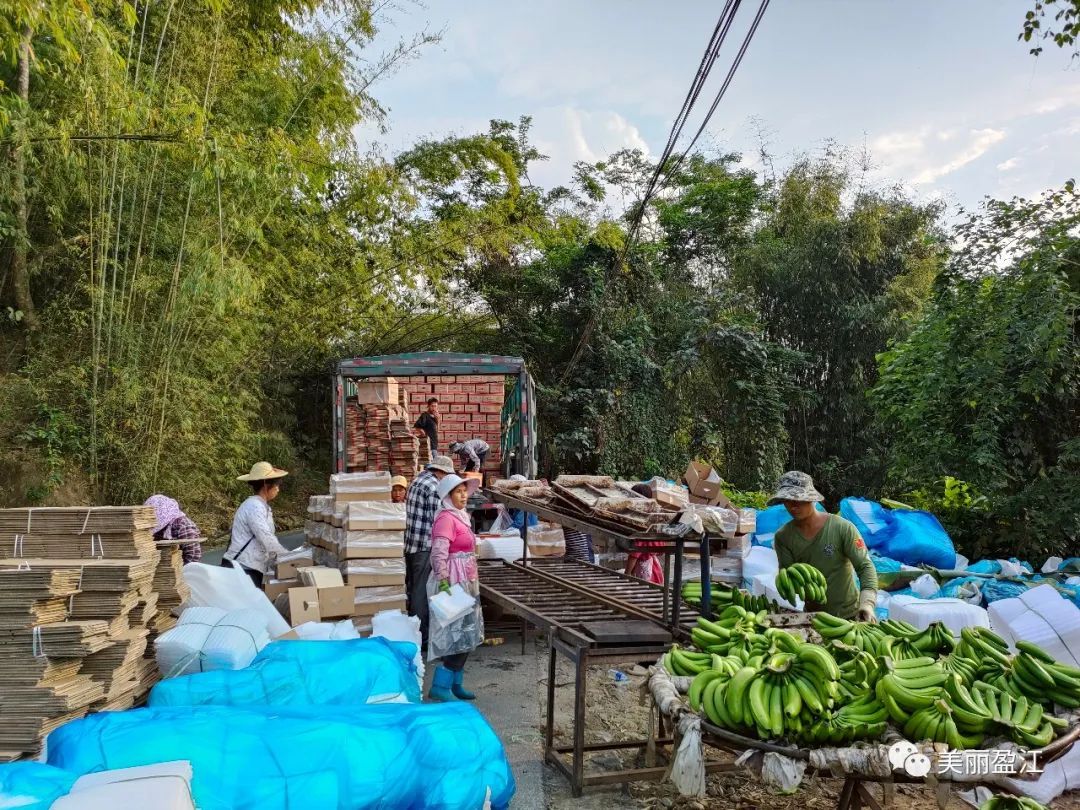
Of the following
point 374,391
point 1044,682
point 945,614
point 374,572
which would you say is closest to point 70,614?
point 374,572

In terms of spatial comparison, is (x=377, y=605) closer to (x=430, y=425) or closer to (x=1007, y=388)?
(x=430, y=425)

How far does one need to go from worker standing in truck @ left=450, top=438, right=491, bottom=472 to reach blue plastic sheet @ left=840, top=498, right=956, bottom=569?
477cm

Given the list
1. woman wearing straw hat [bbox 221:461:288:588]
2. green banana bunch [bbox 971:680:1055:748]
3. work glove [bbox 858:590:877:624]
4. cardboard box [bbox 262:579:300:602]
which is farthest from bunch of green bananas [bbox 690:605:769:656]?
cardboard box [bbox 262:579:300:602]

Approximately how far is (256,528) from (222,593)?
101 centimetres

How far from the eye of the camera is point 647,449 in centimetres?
1708

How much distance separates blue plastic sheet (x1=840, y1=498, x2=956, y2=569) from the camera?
9453 millimetres

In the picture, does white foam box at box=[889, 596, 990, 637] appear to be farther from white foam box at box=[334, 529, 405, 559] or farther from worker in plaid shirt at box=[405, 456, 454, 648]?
white foam box at box=[334, 529, 405, 559]

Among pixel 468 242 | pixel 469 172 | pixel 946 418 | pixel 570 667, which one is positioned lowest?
pixel 570 667

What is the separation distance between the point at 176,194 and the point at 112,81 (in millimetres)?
2077

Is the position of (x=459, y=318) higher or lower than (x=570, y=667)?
higher

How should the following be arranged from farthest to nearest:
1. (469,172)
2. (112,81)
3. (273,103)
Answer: (469,172)
(273,103)
(112,81)

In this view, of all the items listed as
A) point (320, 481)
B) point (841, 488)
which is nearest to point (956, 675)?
point (320, 481)

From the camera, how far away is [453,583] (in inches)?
217

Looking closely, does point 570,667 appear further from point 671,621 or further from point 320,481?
point 320,481
